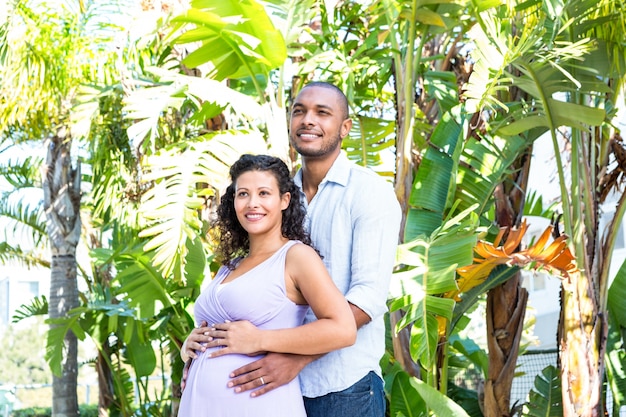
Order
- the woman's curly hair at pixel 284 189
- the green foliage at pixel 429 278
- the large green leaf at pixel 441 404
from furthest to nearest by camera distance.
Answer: the green foliage at pixel 429 278
the large green leaf at pixel 441 404
the woman's curly hair at pixel 284 189

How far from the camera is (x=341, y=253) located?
2.53 meters

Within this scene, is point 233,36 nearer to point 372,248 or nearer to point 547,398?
point 547,398

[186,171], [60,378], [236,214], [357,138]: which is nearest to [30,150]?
[60,378]

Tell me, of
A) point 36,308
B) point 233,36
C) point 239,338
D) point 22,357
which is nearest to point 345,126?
point 239,338

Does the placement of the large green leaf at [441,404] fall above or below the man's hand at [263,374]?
below

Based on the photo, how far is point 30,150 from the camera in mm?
12867

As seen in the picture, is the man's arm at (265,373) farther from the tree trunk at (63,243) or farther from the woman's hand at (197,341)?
the tree trunk at (63,243)

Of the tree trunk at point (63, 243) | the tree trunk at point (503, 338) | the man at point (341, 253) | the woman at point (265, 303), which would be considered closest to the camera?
the woman at point (265, 303)

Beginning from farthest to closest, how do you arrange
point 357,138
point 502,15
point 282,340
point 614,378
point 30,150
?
point 30,150 < point 357,138 < point 614,378 < point 502,15 < point 282,340

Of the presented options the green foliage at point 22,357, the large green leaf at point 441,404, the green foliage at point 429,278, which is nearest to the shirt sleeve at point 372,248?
the large green leaf at point 441,404

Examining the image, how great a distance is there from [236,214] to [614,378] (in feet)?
15.7

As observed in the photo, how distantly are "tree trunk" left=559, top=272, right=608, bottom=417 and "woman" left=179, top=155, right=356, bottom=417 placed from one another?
351 cm

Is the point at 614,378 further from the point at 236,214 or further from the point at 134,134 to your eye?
the point at 236,214

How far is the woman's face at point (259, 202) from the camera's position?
2.47 m
